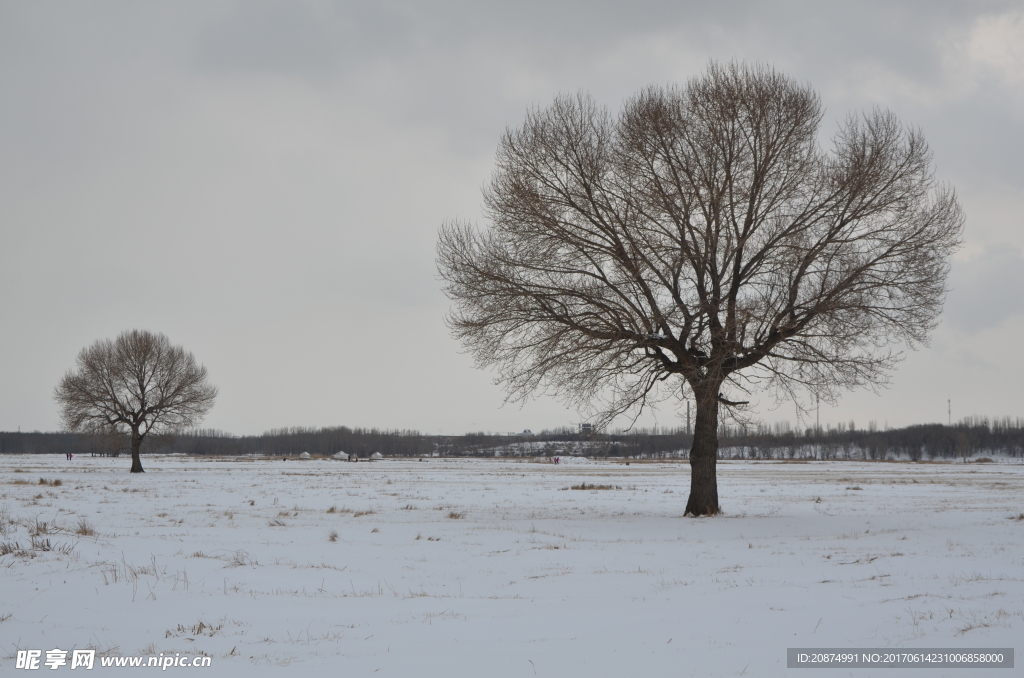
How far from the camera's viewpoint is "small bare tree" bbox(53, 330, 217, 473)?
52.4 m

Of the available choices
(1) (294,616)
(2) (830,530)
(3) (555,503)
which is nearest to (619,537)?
(2) (830,530)

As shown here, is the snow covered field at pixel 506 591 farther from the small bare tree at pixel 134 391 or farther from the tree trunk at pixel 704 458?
the small bare tree at pixel 134 391

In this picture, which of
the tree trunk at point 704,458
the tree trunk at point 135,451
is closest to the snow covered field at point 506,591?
the tree trunk at point 704,458

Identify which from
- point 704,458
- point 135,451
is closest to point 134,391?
point 135,451

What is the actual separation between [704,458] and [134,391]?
49.6 meters

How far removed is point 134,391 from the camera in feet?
179

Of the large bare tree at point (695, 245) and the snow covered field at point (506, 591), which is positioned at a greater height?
the large bare tree at point (695, 245)

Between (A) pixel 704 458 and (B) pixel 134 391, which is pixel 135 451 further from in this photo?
(A) pixel 704 458

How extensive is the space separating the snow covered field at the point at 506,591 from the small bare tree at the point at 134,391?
40159 millimetres

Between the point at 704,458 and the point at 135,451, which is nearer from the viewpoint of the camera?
the point at 704,458

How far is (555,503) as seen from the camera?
2433 centimetres

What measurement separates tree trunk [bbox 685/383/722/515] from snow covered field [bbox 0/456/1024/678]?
151 cm

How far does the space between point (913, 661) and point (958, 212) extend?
554 inches

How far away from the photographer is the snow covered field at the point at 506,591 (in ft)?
20.3
